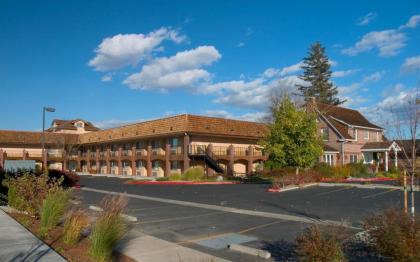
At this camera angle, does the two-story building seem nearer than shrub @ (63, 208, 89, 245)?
No

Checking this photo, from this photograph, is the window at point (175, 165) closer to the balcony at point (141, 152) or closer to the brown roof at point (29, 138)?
the balcony at point (141, 152)

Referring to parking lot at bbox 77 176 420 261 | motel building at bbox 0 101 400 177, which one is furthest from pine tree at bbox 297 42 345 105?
parking lot at bbox 77 176 420 261

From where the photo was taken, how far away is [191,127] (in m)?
42.6

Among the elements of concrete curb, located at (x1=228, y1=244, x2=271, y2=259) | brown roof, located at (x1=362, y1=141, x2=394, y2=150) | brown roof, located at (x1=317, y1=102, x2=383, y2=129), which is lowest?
concrete curb, located at (x1=228, y1=244, x2=271, y2=259)

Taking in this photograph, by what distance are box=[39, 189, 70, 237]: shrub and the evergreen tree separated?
19496mm

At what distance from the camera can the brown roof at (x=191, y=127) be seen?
142 ft

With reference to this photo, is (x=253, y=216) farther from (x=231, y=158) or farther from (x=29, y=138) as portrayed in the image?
(x=29, y=138)

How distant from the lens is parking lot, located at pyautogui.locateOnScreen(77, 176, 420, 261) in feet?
32.2

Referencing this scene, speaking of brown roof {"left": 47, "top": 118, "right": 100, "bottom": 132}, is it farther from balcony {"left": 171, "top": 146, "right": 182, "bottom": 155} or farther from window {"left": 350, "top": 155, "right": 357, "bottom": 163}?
window {"left": 350, "top": 155, "right": 357, "bottom": 163}

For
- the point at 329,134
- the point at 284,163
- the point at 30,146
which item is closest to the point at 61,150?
the point at 30,146

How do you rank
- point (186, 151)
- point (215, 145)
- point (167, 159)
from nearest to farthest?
point (186, 151), point (167, 159), point (215, 145)

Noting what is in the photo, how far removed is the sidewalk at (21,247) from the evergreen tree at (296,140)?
20178mm

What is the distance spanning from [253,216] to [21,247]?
771 cm

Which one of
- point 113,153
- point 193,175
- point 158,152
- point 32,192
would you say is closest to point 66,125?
point 113,153
